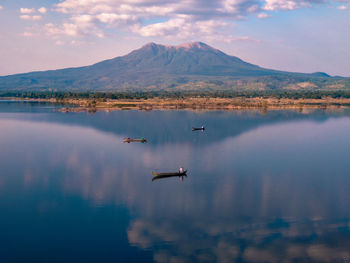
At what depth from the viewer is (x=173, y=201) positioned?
31297mm

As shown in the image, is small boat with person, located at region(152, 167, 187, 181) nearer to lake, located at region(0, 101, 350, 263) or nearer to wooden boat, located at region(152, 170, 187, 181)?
wooden boat, located at region(152, 170, 187, 181)

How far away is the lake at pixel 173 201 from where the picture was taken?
917 inches

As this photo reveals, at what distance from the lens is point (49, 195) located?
107ft

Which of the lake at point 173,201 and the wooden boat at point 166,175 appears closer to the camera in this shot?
the lake at point 173,201

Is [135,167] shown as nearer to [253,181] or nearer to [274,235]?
[253,181]

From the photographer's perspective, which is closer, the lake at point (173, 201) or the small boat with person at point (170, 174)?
the lake at point (173, 201)

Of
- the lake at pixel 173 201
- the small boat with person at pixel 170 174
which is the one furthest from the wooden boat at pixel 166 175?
the lake at pixel 173 201

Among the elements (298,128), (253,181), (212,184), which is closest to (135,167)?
(212,184)

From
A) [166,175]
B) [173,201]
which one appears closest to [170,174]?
[166,175]

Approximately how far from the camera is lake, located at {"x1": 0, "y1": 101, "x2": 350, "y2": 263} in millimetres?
23297

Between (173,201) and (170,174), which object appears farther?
(170,174)

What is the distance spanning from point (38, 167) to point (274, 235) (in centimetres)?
2951

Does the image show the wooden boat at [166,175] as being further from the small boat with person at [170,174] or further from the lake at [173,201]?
the lake at [173,201]

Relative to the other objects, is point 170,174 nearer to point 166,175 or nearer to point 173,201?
point 166,175
